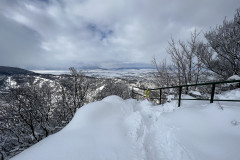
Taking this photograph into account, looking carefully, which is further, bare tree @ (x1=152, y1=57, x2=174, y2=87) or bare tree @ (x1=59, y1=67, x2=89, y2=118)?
bare tree @ (x1=59, y1=67, x2=89, y2=118)

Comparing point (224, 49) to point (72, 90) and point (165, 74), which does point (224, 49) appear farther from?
point (72, 90)

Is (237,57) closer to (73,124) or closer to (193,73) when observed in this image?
(193,73)

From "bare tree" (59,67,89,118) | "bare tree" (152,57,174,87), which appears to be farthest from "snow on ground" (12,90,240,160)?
"bare tree" (59,67,89,118)

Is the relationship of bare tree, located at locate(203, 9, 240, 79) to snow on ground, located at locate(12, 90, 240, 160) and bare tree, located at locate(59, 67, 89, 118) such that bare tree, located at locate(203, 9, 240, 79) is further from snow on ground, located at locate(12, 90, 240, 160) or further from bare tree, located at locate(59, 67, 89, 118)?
bare tree, located at locate(59, 67, 89, 118)

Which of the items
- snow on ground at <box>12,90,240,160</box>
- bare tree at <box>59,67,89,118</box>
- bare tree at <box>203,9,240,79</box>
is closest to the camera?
snow on ground at <box>12,90,240,160</box>

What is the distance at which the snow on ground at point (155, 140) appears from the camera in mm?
2047

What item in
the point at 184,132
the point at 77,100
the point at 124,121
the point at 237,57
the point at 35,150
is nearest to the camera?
the point at 35,150

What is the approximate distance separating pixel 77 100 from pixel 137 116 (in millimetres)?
12284

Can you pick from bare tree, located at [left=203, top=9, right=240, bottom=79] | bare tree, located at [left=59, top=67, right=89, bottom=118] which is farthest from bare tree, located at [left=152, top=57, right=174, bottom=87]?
bare tree, located at [left=59, top=67, right=89, bottom=118]

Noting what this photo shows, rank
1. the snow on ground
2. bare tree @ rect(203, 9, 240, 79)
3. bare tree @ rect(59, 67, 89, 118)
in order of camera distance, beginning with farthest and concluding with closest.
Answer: bare tree @ rect(59, 67, 89, 118) → bare tree @ rect(203, 9, 240, 79) → the snow on ground

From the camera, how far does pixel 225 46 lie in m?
6.80

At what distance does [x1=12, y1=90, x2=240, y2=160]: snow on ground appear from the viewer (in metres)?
2.05

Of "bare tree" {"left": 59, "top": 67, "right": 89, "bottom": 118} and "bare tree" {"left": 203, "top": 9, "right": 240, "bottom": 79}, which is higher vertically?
"bare tree" {"left": 203, "top": 9, "right": 240, "bottom": 79}

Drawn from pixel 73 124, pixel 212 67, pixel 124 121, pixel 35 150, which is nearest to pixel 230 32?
pixel 212 67
